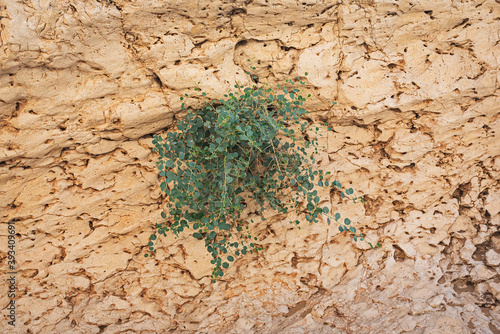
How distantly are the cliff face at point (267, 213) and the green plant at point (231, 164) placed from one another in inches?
9.2

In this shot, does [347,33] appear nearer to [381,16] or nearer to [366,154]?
[381,16]

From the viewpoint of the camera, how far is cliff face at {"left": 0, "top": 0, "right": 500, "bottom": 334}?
2.70 metres

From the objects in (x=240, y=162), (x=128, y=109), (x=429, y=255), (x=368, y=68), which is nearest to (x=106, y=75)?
(x=128, y=109)

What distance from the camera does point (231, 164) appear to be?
257 centimetres

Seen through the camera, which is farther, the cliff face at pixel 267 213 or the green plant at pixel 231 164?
the cliff face at pixel 267 213

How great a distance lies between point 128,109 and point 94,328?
172 centimetres

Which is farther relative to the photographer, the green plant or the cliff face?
the cliff face

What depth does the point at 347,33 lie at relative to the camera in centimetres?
300

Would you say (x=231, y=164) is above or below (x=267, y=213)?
above

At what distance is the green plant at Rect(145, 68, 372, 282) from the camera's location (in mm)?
2531

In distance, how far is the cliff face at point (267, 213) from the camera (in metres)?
2.70

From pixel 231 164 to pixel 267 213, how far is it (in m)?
0.79

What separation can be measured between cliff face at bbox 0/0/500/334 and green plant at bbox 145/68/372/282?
0.23 meters

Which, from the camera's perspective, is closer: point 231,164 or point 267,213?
point 231,164
